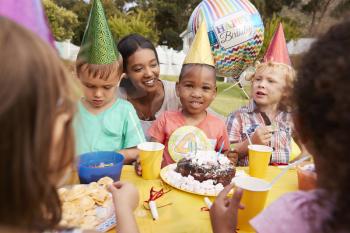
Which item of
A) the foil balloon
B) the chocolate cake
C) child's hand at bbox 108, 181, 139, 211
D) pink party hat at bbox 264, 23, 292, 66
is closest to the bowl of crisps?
the chocolate cake

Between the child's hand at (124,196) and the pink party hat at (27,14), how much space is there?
20.5 inches

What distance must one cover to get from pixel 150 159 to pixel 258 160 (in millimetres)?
535

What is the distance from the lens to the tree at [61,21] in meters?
16.4

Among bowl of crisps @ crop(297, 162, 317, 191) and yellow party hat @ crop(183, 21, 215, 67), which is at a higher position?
yellow party hat @ crop(183, 21, 215, 67)

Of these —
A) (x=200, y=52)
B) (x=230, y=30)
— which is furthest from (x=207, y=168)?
(x=230, y=30)

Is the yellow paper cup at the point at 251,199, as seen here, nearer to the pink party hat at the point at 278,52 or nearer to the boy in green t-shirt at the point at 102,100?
the boy in green t-shirt at the point at 102,100

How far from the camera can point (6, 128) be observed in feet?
1.85

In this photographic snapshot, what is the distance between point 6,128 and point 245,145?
168 centimetres

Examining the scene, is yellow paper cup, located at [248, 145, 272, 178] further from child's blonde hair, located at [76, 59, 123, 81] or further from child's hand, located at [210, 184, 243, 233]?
child's blonde hair, located at [76, 59, 123, 81]

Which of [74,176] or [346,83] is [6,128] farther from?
[74,176]

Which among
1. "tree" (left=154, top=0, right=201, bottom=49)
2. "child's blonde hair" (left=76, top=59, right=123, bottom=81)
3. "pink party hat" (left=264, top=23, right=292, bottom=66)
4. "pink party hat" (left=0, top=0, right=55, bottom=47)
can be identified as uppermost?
"tree" (left=154, top=0, right=201, bottom=49)

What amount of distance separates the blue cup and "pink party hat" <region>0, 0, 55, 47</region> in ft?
1.91

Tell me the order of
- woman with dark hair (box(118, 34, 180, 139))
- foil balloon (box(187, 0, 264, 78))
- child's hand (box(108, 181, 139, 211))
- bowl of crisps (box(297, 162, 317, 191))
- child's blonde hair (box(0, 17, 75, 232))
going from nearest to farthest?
child's blonde hair (box(0, 17, 75, 232)) → child's hand (box(108, 181, 139, 211)) → bowl of crisps (box(297, 162, 317, 191)) → woman with dark hair (box(118, 34, 180, 139)) → foil balloon (box(187, 0, 264, 78))

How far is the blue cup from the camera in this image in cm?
133
